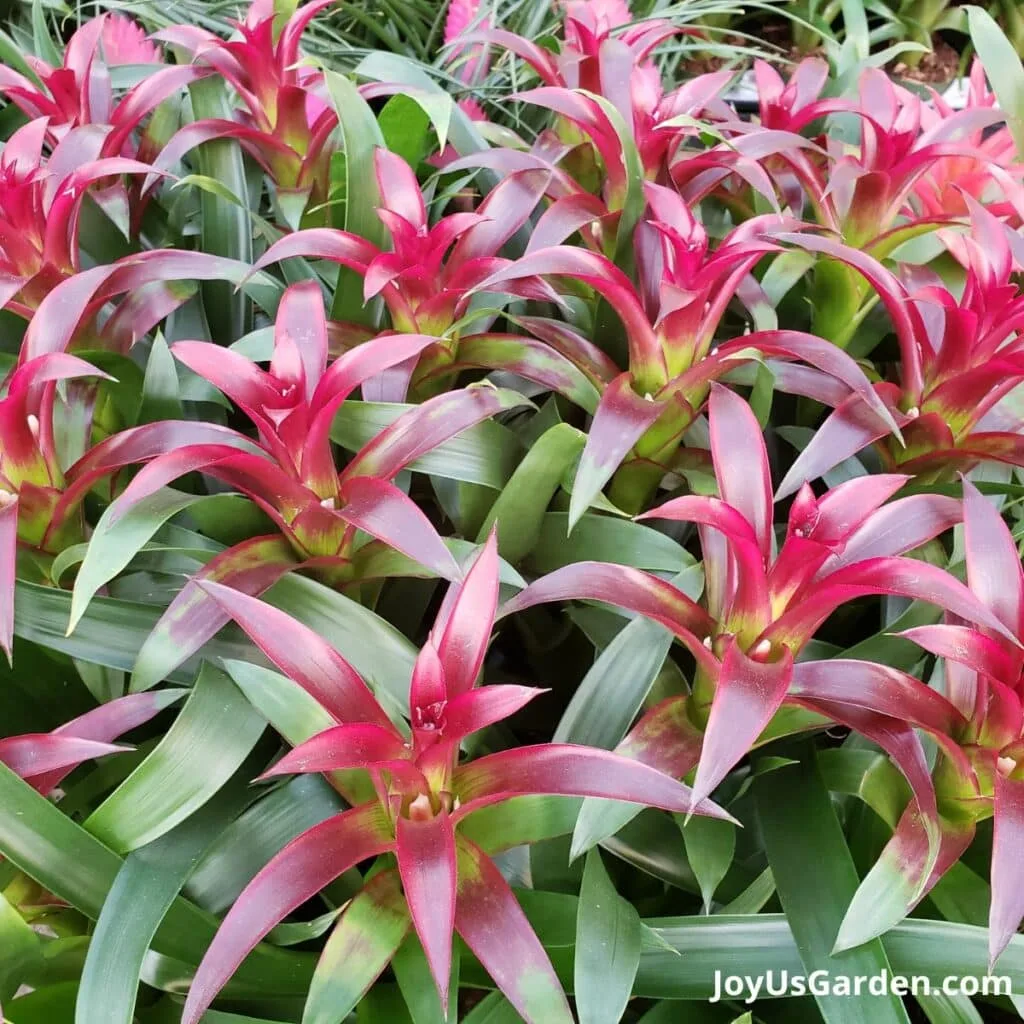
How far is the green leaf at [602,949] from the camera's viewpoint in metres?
0.47

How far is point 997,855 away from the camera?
1.48 ft

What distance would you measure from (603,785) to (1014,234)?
623mm

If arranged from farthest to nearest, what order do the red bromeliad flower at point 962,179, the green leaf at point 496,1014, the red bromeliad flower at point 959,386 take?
the red bromeliad flower at point 962,179 → the red bromeliad flower at point 959,386 → the green leaf at point 496,1014

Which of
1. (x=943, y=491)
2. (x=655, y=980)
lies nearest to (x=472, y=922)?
(x=655, y=980)

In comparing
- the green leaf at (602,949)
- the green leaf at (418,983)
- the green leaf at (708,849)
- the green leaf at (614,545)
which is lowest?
the green leaf at (418,983)

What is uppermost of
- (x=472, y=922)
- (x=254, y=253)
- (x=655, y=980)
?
(x=254, y=253)

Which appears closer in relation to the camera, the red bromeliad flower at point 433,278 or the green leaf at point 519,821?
the green leaf at point 519,821

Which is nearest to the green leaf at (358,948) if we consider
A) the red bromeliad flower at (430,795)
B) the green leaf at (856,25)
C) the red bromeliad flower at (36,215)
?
the red bromeliad flower at (430,795)

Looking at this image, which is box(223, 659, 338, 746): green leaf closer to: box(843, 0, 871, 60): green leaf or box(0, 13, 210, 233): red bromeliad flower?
box(0, 13, 210, 233): red bromeliad flower

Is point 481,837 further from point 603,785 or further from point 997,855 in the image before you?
point 997,855

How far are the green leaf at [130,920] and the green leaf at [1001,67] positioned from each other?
1.07 metres

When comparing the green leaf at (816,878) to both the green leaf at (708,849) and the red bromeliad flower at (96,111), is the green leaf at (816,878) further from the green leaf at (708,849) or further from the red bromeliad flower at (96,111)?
the red bromeliad flower at (96,111)

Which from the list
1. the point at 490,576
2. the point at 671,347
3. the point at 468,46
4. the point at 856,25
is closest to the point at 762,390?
the point at 671,347

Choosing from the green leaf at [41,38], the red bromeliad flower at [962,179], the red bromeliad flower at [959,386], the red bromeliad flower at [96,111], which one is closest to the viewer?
the red bromeliad flower at [959,386]
